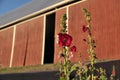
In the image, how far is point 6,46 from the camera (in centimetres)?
3434

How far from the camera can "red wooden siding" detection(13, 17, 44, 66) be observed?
28.1 m

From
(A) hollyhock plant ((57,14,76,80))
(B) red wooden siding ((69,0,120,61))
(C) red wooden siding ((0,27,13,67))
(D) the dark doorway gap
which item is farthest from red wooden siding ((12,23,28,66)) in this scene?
(A) hollyhock plant ((57,14,76,80))

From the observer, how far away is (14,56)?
106ft

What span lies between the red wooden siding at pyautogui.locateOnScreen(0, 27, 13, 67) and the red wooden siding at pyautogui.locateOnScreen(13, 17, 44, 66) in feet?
5.01

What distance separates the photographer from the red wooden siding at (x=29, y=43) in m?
28.1

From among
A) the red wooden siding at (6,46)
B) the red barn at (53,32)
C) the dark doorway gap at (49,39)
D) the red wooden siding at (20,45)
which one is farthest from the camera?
the red wooden siding at (6,46)

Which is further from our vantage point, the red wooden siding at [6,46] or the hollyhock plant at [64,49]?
the red wooden siding at [6,46]

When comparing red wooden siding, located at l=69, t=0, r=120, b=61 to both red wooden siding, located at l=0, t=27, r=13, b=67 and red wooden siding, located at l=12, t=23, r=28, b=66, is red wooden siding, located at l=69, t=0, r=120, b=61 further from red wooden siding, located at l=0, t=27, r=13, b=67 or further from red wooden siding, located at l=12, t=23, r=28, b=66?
red wooden siding, located at l=0, t=27, r=13, b=67

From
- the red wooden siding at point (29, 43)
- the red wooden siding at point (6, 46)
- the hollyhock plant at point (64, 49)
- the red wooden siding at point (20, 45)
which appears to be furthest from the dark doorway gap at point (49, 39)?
the hollyhock plant at point (64, 49)

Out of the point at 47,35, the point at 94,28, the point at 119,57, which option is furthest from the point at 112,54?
the point at 47,35

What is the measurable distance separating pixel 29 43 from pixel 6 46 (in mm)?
5196

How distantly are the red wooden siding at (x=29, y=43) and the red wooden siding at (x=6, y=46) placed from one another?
1.53m

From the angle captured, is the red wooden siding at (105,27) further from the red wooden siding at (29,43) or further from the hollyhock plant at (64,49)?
the hollyhock plant at (64,49)

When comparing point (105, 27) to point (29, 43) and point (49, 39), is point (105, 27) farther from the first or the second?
point (29, 43)
